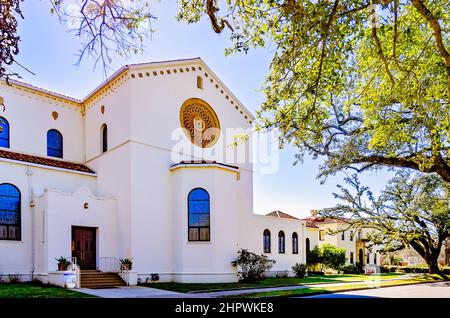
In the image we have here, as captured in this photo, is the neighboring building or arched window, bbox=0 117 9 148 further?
the neighboring building

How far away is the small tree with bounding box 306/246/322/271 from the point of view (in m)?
37.1

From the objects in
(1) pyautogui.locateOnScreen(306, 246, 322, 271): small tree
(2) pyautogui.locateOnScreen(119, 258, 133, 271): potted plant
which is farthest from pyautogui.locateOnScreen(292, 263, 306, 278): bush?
(2) pyautogui.locateOnScreen(119, 258, 133, 271): potted plant

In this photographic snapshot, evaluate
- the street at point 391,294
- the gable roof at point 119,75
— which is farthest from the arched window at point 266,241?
the street at point 391,294

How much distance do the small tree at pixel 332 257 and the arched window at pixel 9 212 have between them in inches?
1055

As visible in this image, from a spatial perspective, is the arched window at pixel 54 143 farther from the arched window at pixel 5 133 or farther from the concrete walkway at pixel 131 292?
the concrete walkway at pixel 131 292

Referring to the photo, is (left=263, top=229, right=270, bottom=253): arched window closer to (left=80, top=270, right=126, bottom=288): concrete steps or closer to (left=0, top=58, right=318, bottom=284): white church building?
(left=0, top=58, right=318, bottom=284): white church building

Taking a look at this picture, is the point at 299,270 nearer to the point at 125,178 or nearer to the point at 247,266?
the point at 247,266

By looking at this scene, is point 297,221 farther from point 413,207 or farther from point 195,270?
point 195,270

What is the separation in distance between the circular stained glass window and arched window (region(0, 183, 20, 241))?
9372mm

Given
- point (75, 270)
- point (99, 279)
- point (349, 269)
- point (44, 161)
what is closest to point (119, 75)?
point (44, 161)

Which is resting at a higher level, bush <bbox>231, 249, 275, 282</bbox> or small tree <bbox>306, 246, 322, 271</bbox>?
bush <bbox>231, 249, 275, 282</bbox>

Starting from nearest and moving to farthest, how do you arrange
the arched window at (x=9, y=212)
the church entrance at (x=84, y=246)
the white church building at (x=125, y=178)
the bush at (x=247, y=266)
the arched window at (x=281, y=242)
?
the arched window at (x=9, y=212), the white church building at (x=125, y=178), the church entrance at (x=84, y=246), the bush at (x=247, y=266), the arched window at (x=281, y=242)

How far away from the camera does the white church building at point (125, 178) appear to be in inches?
764
